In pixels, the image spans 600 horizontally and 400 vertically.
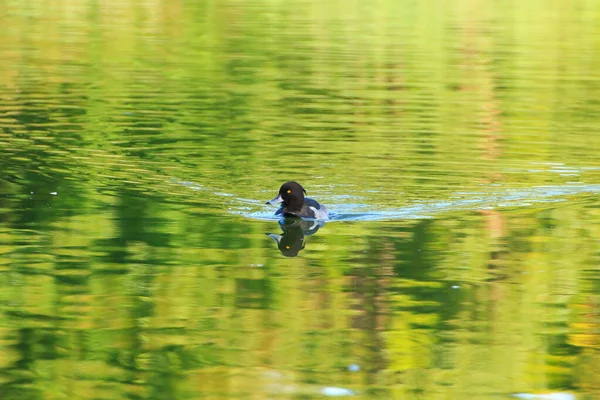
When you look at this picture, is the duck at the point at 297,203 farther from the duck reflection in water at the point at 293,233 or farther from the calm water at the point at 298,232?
the calm water at the point at 298,232

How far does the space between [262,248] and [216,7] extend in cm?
5012

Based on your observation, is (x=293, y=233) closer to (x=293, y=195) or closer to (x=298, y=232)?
(x=298, y=232)

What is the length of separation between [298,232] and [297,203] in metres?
0.74

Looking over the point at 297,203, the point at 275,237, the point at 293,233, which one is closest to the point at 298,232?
the point at 293,233

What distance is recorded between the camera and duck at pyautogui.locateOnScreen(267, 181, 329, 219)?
18.6 metres

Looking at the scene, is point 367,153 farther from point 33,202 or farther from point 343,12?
point 343,12

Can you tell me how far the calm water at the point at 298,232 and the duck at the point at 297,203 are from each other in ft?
1.19

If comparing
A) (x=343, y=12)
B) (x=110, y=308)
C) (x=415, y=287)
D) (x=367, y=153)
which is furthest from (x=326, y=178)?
(x=343, y=12)

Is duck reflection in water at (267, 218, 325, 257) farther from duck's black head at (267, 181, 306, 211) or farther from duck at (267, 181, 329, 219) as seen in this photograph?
duck's black head at (267, 181, 306, 211)

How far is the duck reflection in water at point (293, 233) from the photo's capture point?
16750 millimetres

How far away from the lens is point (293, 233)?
17.9 meters

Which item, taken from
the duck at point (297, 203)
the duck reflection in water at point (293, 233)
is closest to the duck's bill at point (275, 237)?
the duck reflection in water at point (293, 233)

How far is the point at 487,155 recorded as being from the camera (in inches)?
953

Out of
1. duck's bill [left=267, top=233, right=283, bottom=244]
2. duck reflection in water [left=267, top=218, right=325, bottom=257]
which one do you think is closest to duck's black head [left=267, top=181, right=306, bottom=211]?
duck reflection in water [left=267, top=218, right=325, bottom=257]
